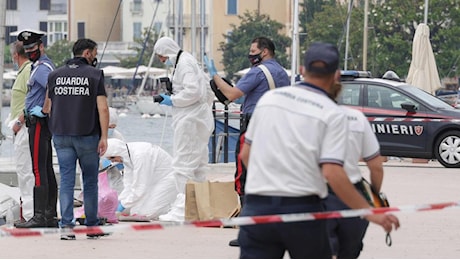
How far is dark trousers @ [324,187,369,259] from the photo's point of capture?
303 inches

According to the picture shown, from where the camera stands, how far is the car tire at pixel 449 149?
2298 cm

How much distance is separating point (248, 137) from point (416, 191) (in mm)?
10786

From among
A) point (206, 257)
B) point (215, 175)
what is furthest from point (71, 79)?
point (215, 175)

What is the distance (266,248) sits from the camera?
6.79 m

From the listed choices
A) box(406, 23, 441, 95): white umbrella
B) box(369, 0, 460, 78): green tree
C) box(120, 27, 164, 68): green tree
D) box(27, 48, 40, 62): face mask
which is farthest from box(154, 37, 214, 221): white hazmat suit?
box(120, 27, 164, 68): green tree

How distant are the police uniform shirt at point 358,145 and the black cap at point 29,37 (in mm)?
5716

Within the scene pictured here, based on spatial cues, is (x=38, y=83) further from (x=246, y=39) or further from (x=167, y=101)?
(x=246, y=39)

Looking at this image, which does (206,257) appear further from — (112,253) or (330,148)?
(330,148)

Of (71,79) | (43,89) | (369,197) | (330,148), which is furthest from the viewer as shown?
(43,89)

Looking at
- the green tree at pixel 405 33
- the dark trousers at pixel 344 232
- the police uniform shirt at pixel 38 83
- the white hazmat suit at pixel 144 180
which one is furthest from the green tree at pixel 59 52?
the dark trousers at pixel 344 232

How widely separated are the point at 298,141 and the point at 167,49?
6.78 meters

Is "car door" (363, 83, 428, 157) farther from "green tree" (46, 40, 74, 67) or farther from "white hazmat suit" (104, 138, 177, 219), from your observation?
"green tree" (46, 40, 74, 67)

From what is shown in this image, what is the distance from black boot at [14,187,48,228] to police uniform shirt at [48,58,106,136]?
129 cm

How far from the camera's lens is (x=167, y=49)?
43.4 ft
